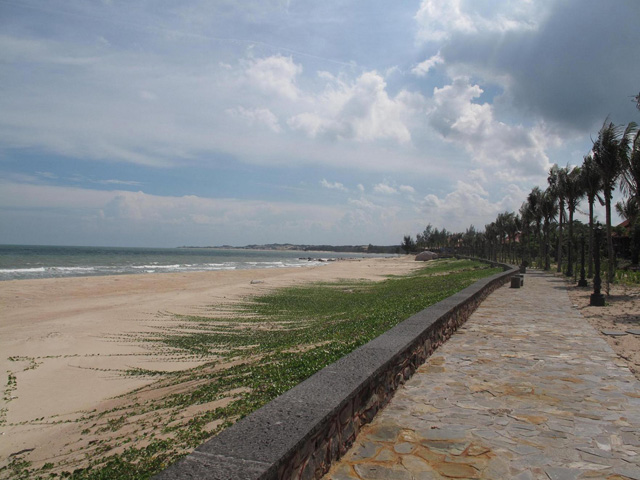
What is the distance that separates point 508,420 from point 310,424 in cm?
222

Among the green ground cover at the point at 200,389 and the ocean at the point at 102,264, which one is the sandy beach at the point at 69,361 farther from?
the ocean at the point at 102,264

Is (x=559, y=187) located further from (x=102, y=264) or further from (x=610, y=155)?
(x=102, y=264)

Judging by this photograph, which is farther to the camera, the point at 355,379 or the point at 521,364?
the point at 521,364

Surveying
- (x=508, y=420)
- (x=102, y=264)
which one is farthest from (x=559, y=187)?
(x=102, y=264)

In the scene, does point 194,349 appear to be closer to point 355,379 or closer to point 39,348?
point 39,348

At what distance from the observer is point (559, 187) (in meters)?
32.5

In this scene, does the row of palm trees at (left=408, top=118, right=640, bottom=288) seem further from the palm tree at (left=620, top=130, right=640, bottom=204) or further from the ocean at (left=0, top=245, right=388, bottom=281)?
the ocean at (left=0, top=245, right=388, bottom=281)

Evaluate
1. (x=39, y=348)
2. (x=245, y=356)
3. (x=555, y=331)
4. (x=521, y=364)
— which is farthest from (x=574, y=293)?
(x=39, y=348)

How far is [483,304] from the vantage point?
12695 mm

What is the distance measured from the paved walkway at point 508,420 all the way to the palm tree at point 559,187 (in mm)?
27913

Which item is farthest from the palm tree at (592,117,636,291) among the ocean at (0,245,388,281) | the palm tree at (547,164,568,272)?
the ocean at (0,245,388,281)

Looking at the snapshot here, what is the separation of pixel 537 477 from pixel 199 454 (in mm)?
2290

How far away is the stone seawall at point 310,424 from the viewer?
236cm

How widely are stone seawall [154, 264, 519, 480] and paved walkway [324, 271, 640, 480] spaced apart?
18 cm
